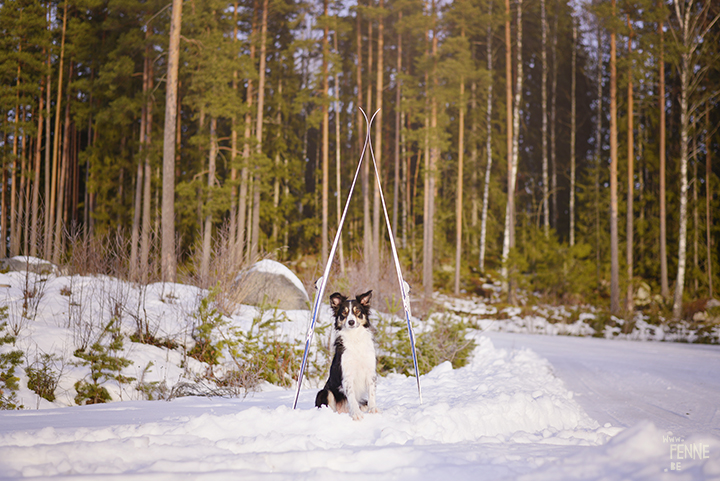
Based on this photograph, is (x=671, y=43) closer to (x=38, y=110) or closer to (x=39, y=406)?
(x=39, y=406)

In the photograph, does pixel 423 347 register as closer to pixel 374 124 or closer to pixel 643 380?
pixel 643 380

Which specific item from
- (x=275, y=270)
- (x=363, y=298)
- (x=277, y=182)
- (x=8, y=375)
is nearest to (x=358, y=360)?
(x=363, y=298)

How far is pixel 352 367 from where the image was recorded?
4070mm

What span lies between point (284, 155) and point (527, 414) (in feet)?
73.8

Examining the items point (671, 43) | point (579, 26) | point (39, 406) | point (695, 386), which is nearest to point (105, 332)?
point (39, 406)

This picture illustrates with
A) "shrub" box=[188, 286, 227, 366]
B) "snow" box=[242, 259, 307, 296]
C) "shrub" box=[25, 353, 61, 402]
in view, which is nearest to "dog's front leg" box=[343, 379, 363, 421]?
"shrub" box=[188, 286, 227, 366]

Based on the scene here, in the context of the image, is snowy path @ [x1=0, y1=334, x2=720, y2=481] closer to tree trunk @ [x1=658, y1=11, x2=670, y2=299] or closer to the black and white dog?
the black and white dog

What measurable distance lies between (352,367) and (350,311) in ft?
1.67

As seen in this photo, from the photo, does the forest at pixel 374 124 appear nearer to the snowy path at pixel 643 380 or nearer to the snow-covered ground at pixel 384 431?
the snowy path at pixel 643 380

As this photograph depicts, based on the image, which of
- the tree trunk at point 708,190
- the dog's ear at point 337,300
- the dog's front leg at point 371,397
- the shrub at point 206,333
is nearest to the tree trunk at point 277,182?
the shrub at point 206,333

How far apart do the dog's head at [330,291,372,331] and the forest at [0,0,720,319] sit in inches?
280

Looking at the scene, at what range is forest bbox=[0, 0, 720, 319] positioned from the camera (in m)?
Answer: 17.5

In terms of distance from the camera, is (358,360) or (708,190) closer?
(358,360)

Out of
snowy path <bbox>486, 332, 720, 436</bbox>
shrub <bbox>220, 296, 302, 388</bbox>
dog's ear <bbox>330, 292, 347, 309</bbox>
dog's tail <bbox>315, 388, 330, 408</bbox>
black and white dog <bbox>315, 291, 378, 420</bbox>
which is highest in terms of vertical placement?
dog's ear <bbox>330, 292, 347, 309</bbox>
